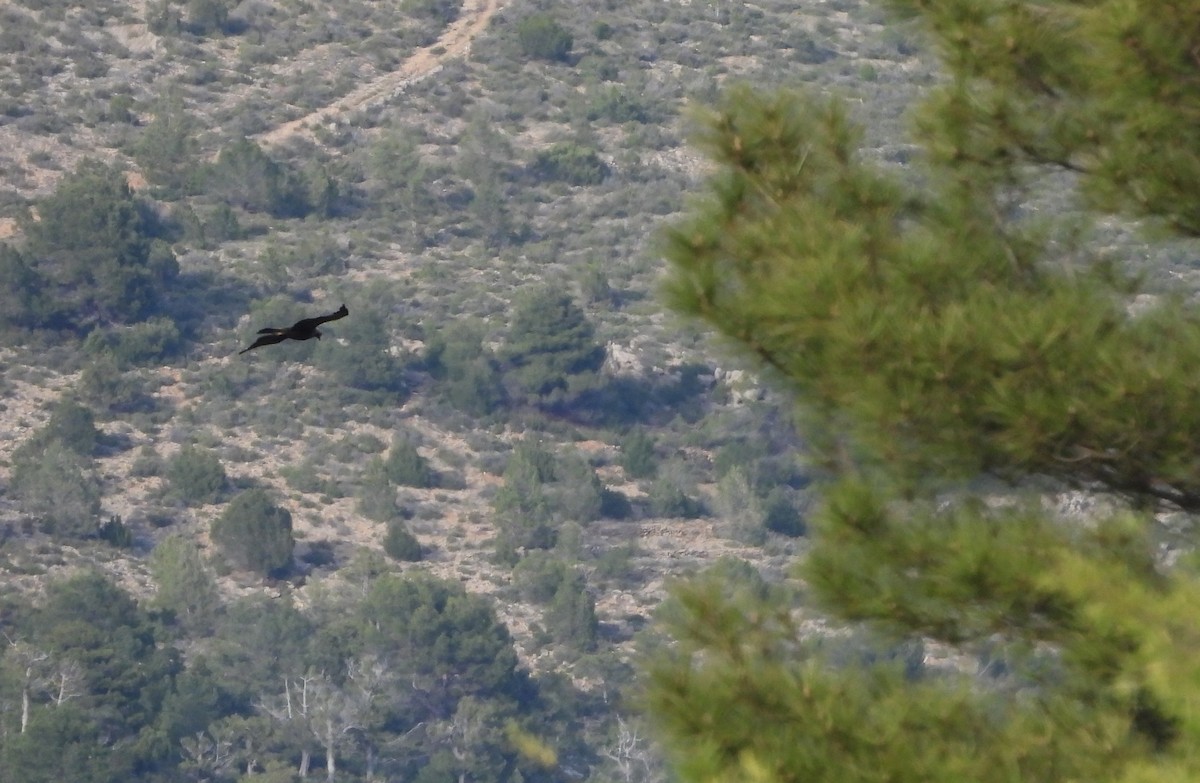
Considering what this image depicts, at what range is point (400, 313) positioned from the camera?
60188 millimetres

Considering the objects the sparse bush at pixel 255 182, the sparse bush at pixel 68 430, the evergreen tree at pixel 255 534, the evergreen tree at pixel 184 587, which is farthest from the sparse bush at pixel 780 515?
the sparse bush at pixel 68 430

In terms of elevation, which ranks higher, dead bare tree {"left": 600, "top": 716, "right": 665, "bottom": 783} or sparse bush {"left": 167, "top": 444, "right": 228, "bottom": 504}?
sparse bush {"left": 167, "top": 444, "right": 228, "bottom": 504}

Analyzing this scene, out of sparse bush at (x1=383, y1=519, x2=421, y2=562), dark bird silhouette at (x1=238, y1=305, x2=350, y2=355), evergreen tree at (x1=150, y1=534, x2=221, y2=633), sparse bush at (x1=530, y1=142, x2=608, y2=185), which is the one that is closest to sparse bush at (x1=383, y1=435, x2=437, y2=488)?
sparse bush at (x1=383, y1=519, x2=421, y2=562)

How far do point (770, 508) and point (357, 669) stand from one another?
40.9 ft

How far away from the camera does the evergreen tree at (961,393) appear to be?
712 cm

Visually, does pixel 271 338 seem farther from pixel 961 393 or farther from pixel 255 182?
pixel 255 182

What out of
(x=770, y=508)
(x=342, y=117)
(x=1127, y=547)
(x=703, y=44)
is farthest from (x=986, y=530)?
(x=703, y=44)

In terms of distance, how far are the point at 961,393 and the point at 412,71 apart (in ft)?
207

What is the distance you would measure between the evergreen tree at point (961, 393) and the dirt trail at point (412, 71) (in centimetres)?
5874

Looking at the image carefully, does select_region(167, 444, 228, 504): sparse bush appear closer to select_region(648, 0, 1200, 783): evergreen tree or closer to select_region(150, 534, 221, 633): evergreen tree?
select_region(150, 534, 221, 633): evergreen tree

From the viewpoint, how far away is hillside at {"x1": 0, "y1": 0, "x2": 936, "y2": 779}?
53344mm

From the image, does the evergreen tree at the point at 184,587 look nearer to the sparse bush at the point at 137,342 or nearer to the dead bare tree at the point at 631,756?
the sparse bush at the point at 137,342

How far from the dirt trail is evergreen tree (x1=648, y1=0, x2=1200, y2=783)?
5874 cm

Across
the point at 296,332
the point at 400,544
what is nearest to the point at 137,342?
the point at 400,544
